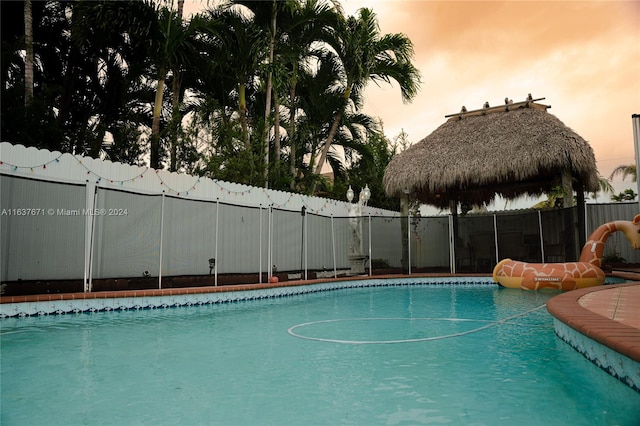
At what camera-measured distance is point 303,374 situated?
129 inches

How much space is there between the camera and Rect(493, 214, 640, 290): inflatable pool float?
28.9 ft

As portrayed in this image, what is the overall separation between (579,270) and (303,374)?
7.69 m

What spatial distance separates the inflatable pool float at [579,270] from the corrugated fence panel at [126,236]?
24.6 ft

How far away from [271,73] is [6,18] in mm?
7099

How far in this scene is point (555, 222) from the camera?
11977mm

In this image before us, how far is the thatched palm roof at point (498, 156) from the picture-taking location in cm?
1155

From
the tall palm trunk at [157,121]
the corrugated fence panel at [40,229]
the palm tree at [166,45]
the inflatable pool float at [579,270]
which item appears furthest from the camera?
the tall palm trunk at [157,121]

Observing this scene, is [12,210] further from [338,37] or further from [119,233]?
[338,37]

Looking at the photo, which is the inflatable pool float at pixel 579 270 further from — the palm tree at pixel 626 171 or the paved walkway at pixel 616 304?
the palm tree at pixel 626 171

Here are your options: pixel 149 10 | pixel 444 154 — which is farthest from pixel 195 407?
pixel 444 154

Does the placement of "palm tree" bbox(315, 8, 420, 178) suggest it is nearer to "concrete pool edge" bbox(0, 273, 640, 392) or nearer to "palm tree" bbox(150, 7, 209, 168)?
"palm tree" bbox(150, 7, 209, 168)

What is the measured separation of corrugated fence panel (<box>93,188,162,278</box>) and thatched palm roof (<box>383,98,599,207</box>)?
7796 mm

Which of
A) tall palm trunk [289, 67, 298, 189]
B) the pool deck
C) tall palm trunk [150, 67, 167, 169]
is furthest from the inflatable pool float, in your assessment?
tall palm trunk [150, 67, 167, 169]

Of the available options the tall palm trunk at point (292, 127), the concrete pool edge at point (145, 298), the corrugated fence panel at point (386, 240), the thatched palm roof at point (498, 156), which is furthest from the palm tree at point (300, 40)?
the concrete pool edge at point (145, 298)
